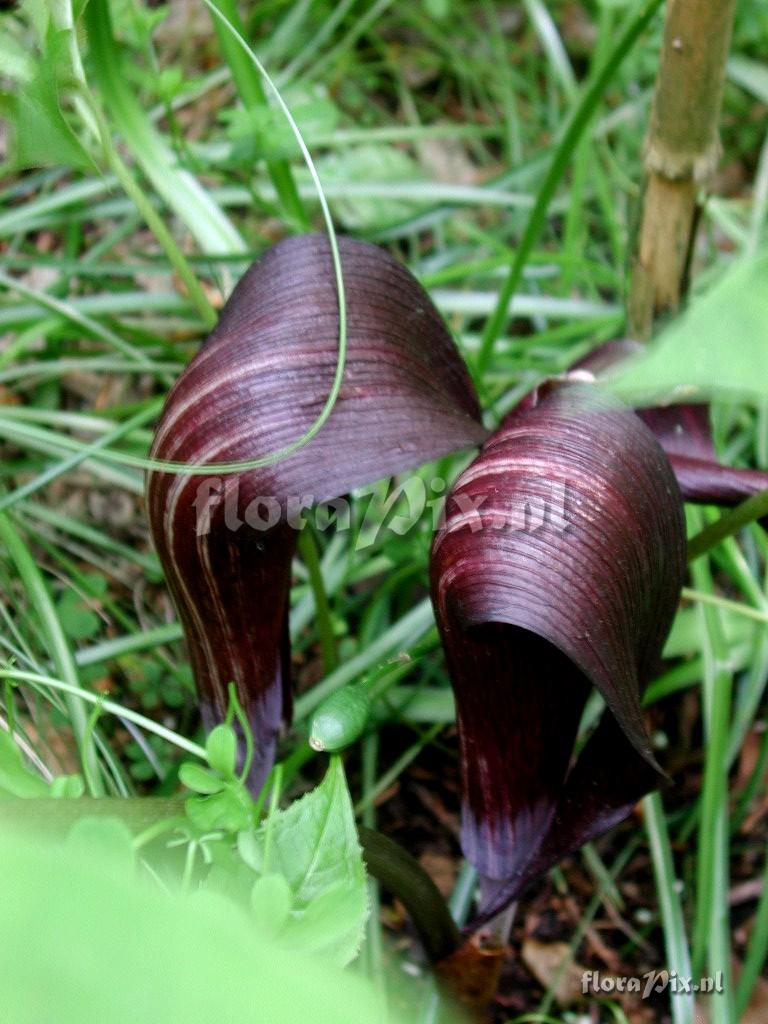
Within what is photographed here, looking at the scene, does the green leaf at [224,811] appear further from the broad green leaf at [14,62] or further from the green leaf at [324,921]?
the broad green leaf at [14,62]

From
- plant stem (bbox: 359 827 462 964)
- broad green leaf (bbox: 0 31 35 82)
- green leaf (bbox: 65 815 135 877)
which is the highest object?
broad green leaf (bbox: 0 31 35 82)

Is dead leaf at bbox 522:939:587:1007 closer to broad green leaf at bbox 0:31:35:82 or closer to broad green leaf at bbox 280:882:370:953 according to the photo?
broad green leaf at bbox 280:882:370:953

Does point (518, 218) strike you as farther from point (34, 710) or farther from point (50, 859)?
point (50, 859)

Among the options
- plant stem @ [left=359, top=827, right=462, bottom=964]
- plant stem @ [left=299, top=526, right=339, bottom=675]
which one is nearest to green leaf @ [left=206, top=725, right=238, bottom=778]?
plant stem @ [left=359, top=827, right=462, bottom=964]

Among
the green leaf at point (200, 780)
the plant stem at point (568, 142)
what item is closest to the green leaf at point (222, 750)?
the green leaf at point (200, 780)

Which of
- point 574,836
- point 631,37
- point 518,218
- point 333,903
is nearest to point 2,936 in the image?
point 333,903

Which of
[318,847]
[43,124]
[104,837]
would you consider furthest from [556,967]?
[43,124]

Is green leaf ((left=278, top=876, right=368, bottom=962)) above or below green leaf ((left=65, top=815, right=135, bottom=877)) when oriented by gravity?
below
